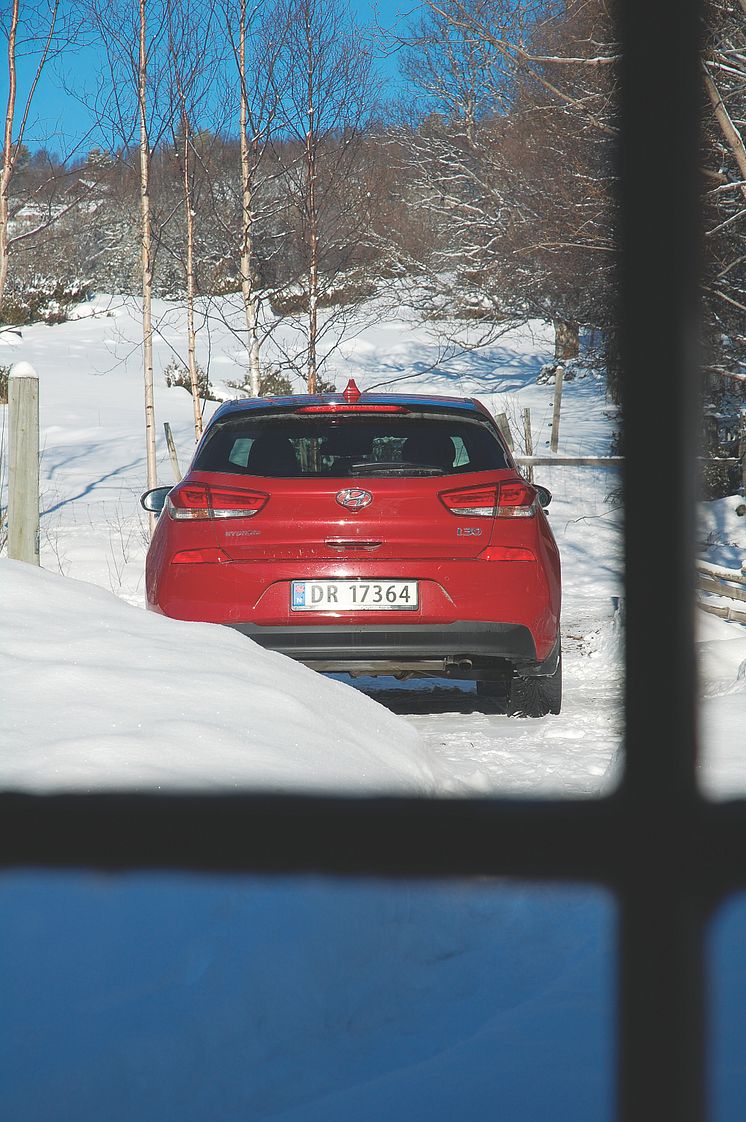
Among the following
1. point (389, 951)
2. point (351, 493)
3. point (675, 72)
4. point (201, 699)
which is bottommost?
point (389, 951)

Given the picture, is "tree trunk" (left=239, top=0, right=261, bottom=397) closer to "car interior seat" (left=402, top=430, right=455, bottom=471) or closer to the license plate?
"car interior seat" (left=402, top=430, right=455, bottom=471)

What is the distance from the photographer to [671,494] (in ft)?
12.9

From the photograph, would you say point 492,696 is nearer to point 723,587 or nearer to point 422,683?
point 422,683

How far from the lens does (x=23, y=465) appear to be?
Answer: 6.51 m

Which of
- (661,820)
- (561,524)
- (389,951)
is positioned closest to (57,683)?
(389,951)

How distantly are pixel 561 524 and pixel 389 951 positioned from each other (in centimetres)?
1031

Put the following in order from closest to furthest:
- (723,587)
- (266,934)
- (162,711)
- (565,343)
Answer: (266,934)
(162,711)
(723,587)
(565,343)

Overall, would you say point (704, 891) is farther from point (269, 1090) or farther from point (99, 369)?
point (99, 369)

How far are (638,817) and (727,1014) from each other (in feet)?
3.89

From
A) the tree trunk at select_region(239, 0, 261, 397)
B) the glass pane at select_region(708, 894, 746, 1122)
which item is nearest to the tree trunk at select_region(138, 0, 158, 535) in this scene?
the tree trunk at select_region(239, 0, 261, 397)

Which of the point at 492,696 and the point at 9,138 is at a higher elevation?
the point at 9,138

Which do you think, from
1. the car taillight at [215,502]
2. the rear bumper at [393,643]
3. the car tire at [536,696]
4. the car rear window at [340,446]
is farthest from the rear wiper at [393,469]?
the car tire at [536,696]

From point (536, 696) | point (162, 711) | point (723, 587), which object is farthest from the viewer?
point (723, 587)

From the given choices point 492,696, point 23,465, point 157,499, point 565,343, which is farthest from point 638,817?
point 565,343
